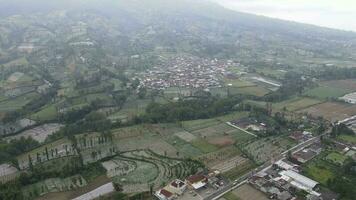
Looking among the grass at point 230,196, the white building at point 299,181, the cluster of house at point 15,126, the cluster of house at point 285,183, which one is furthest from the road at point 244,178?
the cluster of house at point 15,126

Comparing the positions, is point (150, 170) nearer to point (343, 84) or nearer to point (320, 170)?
point (320, 170)

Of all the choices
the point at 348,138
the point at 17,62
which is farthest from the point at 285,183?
the point at 17,62

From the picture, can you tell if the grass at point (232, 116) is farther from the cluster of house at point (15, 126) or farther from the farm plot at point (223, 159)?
the cluster of house at point (15, 126)

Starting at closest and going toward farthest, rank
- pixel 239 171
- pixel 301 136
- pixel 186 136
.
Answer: pixel 239 171 < pixel 301 136 < pixel 186 136

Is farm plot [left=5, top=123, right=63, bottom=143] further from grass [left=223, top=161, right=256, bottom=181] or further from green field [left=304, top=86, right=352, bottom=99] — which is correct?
green field [left=304, top=86, right=352, bottom=99]

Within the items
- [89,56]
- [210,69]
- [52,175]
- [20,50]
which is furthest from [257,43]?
[52,175]

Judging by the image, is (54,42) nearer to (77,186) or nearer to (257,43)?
(257,43)

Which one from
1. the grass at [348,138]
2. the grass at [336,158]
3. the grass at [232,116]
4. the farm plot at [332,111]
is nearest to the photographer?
the grass at [336,158]
